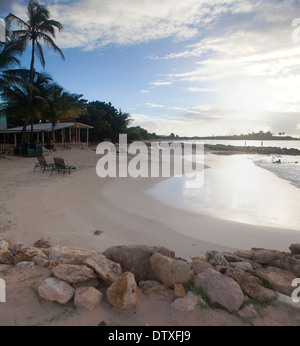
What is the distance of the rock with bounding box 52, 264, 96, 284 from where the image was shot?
9.04 feet

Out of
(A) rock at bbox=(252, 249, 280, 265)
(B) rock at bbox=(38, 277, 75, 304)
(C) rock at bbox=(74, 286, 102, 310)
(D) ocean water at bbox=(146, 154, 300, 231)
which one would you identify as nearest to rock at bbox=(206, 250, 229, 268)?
(A) rock at bbox=(252, 249, 280, 265)

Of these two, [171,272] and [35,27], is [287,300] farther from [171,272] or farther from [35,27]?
[35,27]

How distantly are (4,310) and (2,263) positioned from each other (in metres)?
1.16

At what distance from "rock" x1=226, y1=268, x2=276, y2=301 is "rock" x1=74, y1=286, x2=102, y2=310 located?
173cm

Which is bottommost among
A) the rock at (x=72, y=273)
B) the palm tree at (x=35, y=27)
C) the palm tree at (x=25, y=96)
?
the rock at (x=72, y=273)

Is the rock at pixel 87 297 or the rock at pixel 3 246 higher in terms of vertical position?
the rock at pixel 3 246

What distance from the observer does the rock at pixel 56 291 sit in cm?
255

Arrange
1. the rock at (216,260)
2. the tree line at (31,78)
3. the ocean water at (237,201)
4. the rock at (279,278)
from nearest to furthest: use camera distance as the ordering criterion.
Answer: the rock at (279,278)
the rock at (216,260)
the ocean water at (237,201)
the tree line at (31,78)

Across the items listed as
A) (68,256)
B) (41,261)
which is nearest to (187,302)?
(68,256)

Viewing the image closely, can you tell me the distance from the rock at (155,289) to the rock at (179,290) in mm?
74

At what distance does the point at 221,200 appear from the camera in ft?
30.1

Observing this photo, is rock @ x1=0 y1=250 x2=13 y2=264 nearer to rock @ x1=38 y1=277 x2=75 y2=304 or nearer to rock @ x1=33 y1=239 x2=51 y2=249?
rock @ x1=33 y1=239 x2=51 y2=249

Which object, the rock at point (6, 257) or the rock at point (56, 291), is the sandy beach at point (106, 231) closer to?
the rock at point (56, 291)

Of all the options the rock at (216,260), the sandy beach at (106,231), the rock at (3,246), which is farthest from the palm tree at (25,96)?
the rock at (216,260)
